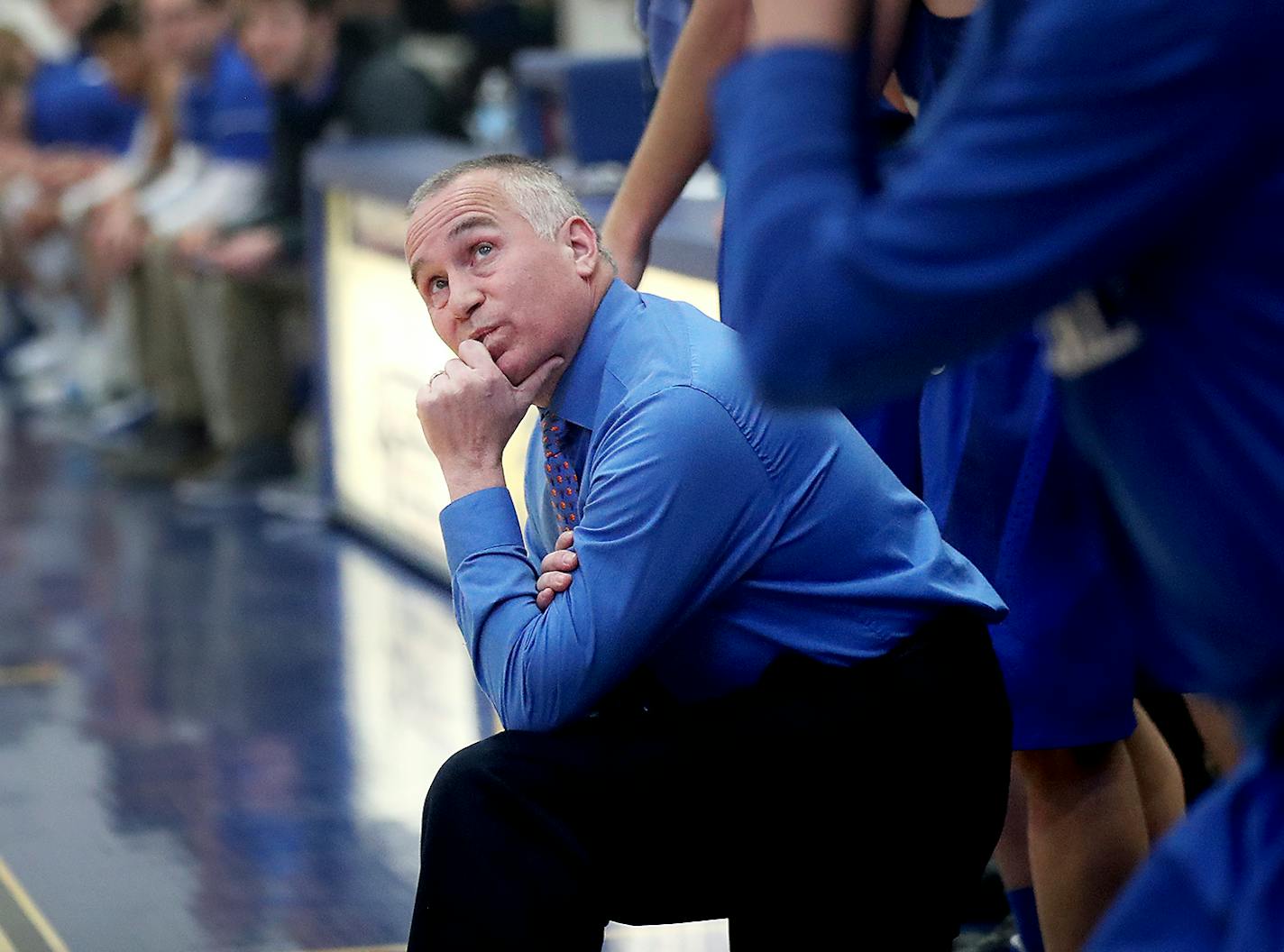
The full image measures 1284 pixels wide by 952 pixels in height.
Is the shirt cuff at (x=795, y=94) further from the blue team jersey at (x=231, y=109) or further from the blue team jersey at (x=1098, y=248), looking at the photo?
the blue team jersey at (x=231, y=109)

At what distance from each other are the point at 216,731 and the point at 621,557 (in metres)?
2.62

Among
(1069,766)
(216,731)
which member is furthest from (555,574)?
(216,731)

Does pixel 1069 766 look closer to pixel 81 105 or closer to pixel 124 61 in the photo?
A: pixel 124 61

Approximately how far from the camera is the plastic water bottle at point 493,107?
970 cm

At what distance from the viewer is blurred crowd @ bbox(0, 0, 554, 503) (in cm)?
688

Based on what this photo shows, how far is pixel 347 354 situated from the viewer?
624 cm

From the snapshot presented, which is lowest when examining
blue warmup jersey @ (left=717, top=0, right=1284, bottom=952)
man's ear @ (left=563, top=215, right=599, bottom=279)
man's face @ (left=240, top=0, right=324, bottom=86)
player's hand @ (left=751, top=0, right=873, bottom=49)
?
man's face @ (left=240, top=0, right=324, bottom=86)

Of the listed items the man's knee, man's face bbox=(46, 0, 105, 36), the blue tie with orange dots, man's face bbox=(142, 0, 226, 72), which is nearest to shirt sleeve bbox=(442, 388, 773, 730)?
the blue tie with orange dots

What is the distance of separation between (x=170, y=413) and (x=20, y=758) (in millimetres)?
3604

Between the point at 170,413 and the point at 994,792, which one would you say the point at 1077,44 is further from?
the point at 170,413

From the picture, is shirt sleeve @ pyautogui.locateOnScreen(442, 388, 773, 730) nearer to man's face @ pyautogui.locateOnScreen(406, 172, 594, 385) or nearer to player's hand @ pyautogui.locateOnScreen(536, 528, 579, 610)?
player's hand @ pyautogui.locateOnScreen(536, 528, 579, 610)

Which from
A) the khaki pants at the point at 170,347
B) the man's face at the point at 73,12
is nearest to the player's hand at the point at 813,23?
the khaki pants at the point at 170,347

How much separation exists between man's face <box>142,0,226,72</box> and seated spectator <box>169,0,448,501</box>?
0.64 m

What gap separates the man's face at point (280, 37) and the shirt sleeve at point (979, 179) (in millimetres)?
5806
